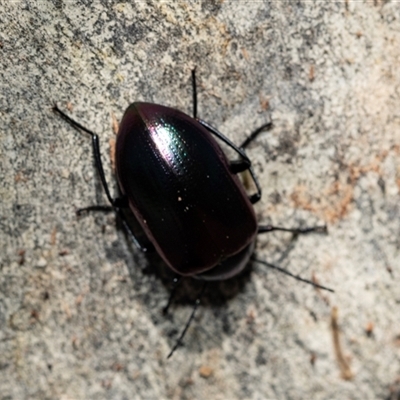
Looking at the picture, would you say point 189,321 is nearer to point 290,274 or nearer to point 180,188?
point 290,274

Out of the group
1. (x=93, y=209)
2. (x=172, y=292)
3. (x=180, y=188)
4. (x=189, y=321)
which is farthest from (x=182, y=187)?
(x=189, y=321)

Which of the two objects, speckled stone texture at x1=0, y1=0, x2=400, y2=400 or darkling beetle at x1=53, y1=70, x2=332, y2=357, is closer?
darkling beetle at x1=53, y1=70, x2=332, y2=357

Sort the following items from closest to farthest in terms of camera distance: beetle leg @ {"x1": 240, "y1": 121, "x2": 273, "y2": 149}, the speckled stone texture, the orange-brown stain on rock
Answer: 1. the speckled stone texture
2. beetle leg @ {"x1": 240, "y1": 121, "x2": 273, "y2": 149}
3. the orange-brown stain on rock

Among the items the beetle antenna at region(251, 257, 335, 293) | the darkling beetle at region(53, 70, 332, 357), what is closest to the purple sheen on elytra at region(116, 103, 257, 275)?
the darkling beetle at region(53, 70, 332, 357)

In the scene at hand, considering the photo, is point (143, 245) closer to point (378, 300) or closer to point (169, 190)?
point (169, 190)

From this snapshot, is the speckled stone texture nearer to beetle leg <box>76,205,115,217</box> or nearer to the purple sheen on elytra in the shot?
beetle leg <box>76,205,115,217</box>

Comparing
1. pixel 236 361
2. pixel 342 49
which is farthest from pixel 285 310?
pixel 342 49

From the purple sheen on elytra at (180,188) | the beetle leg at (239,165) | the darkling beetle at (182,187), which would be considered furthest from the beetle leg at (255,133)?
the purple sheen on elytra at (180,188)
